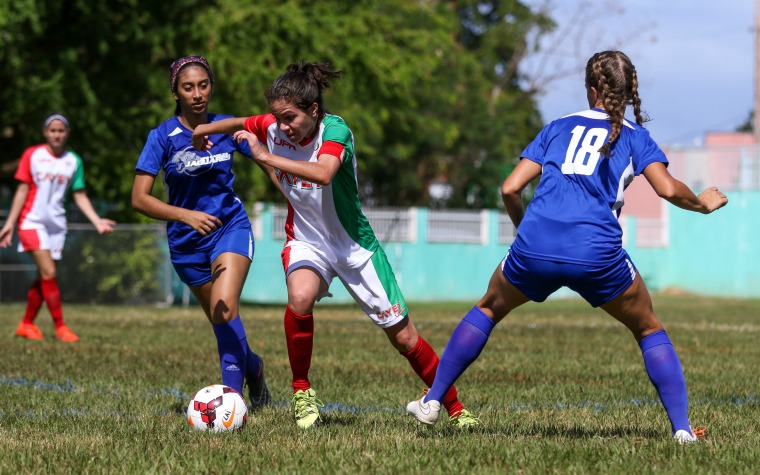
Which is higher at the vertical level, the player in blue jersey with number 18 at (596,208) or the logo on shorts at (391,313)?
the player in blue jersey with number 18 at (596,208)

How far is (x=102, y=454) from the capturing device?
5031mm

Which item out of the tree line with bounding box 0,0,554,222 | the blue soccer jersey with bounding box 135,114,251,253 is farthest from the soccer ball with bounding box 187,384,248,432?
the tree line with bounding box 0,0,554,222

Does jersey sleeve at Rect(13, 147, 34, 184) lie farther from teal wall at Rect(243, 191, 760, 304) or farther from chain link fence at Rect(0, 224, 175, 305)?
teal wall at Rect(243, 191, 760, 304)

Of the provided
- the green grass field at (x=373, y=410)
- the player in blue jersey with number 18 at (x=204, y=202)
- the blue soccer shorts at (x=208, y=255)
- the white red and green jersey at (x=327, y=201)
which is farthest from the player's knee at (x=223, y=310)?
the white red and green jersey at (x=327, y=201)

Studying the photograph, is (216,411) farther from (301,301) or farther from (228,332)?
(228,332)

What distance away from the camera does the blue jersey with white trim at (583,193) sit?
5215mm

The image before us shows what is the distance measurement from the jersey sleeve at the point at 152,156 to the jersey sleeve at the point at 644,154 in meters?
2.80

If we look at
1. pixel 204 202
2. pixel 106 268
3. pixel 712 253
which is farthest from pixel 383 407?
pixel 712 253

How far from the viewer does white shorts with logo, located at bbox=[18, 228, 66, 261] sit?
1218 cm

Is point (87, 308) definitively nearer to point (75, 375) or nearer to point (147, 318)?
point (147, 318)

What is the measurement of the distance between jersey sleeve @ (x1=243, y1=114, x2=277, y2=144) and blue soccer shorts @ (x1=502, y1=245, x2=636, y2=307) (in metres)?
1.61

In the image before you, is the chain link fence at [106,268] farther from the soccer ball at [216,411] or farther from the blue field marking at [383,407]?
the soccer ball at [216,411]

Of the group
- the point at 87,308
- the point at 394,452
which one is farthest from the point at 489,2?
the point at 394,452

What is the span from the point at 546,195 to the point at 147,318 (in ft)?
43.7
